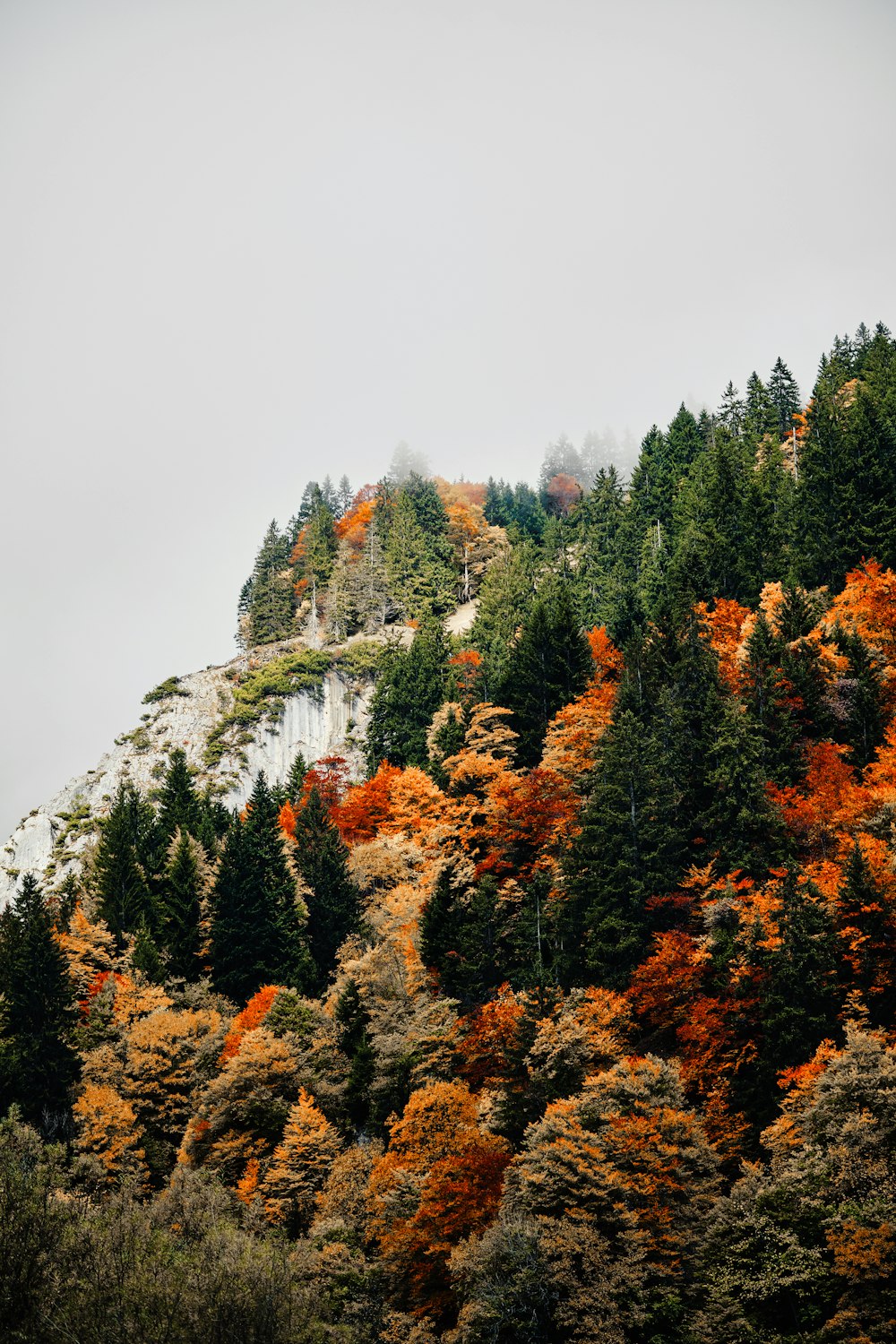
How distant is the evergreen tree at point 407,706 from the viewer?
3351 inches

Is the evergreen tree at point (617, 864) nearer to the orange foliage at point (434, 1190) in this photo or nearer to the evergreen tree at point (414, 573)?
the orange foliage at point (434, 1190)

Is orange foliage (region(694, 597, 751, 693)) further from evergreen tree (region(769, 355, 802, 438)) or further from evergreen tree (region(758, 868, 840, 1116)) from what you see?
evergreen tree (region(769, 355, 802, 438))

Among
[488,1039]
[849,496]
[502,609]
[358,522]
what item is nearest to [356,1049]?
[488,1039]

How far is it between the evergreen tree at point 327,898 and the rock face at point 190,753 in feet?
129

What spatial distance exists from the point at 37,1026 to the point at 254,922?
522 inches

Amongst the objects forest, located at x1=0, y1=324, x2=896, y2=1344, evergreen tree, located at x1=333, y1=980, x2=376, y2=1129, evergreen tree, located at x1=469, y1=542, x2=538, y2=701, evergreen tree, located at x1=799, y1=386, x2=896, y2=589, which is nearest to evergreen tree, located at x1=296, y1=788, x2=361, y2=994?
forest, located at x1=0, y1=324, x2=896, y2=1344

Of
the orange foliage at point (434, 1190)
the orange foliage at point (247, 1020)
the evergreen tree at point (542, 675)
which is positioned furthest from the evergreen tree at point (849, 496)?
the orange foliage at point (434, 1190)

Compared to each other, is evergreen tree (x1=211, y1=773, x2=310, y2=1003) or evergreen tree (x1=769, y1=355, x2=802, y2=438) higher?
evergreen tree (x1=769, y1=355, x2=802, y2=438)

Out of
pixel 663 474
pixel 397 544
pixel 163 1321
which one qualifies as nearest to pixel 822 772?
pixel 163 1321

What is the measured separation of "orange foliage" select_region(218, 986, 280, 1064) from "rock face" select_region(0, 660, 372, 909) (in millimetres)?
49083

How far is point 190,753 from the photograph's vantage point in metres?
114

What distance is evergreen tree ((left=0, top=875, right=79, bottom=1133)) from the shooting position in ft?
182

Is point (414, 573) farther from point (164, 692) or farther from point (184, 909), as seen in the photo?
point (184, 909)

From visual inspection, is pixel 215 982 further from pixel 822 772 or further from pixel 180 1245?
pixel 822 772
